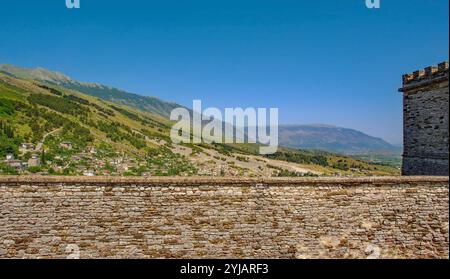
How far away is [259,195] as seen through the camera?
10781 millimetres

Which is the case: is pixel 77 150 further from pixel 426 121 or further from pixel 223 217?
pixel 426 121

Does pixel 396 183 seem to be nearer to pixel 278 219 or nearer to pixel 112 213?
pixel 278 219

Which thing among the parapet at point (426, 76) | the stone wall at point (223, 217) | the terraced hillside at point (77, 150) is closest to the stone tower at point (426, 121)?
the parapet at point (426, 76)

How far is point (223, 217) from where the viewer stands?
10625mm

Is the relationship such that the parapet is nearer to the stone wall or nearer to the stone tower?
the stone tower

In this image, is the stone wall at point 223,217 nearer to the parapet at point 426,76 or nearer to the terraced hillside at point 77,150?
the parapet at point 426,76

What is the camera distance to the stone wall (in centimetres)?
1004

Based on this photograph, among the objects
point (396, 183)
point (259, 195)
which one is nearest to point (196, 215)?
point (259, 195)

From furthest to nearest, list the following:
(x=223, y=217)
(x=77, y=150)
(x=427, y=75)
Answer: (x=77, y=150) < (x=427, y=75) < (x=223, y=217)

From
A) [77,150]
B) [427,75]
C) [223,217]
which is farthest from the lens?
[77,150]

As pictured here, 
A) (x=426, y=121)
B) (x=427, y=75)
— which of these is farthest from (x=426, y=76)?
(x=426, y=121)

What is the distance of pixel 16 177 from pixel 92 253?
10.4 feet

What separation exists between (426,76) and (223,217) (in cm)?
1077

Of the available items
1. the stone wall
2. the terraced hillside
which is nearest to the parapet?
the stone wall
